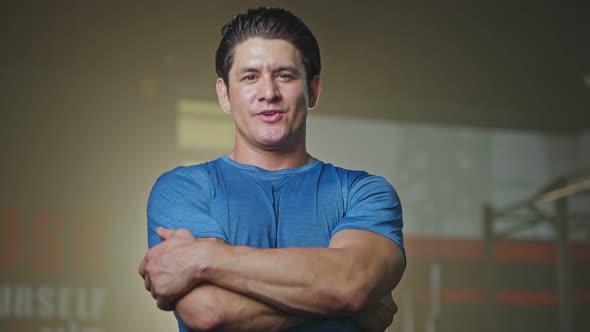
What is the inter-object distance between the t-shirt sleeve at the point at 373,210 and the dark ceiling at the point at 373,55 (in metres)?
3.10

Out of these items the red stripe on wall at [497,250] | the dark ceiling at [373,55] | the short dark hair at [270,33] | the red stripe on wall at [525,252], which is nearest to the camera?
the short dark hair at [270,33]

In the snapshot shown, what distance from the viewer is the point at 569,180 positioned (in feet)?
15.7

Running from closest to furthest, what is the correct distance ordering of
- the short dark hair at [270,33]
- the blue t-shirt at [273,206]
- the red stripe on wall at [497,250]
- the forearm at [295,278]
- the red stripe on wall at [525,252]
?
the forearm at [295,278] < the blue t-shirt at [273,206] < the short dark hair at [270,33] < the red stripe on wall at [497,250] < the red stripe on wall at [525,252]

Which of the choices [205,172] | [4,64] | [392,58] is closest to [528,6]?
[392,58]

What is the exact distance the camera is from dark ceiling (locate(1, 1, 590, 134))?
4.25 metres

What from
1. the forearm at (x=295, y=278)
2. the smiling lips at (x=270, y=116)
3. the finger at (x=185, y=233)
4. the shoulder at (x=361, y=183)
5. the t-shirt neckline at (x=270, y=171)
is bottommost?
the forearm at (x=295, y=278)

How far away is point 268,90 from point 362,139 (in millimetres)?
3183

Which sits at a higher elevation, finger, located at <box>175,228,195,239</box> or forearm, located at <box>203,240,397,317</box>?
finger, located at <box>175,228,195,239</box>

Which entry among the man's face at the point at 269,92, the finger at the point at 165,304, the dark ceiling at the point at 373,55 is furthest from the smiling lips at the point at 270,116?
the dark ceiling at the point at 373,55

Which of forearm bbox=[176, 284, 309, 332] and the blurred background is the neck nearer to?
forearm bbox=[176, 284, 309, 332]

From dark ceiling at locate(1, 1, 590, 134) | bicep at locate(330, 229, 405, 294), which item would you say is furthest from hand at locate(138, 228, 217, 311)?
dark ceiling at locate(1, 1, 590, 134)

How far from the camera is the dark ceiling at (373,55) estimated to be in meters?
4.25

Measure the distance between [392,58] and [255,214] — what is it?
3553 mm

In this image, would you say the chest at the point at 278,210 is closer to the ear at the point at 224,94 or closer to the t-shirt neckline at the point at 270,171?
the t-shirt neckline at the point at 270,171
